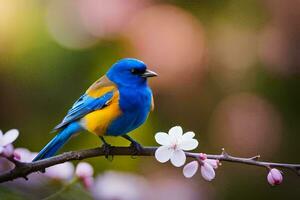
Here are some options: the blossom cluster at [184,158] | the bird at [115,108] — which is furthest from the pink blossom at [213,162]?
the bird at [115,108]

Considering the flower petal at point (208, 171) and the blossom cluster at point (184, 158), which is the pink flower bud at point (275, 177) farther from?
the flower petal at point (208, 171)

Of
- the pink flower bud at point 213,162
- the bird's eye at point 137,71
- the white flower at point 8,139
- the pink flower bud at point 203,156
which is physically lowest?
the pink flower bud at point 213,162

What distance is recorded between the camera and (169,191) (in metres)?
3.33

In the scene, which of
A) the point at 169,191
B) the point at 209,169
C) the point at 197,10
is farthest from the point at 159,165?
the point at 209,169

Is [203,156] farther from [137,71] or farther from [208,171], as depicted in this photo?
[137,71]

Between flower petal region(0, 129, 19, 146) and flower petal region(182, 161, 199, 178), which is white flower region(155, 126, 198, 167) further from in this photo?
flower petal region(0, 129, 19, 146)

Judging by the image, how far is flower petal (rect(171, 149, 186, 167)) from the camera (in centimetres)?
148

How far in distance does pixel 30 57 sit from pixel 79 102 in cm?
119

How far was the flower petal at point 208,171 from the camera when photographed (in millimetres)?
1488

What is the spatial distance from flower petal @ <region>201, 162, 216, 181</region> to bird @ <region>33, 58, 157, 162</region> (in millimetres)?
494

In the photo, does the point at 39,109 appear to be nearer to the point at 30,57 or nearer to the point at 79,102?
the point at 30,57

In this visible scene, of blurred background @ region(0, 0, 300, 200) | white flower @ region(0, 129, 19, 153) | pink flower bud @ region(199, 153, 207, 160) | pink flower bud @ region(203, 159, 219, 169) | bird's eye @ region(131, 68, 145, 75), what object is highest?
white flower @ region(0, 129, 19, 153)

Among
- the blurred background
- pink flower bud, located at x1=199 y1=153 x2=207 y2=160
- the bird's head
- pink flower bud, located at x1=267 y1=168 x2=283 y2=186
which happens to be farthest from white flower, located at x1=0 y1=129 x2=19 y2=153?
the blurred background

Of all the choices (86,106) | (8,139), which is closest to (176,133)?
(8,139)
